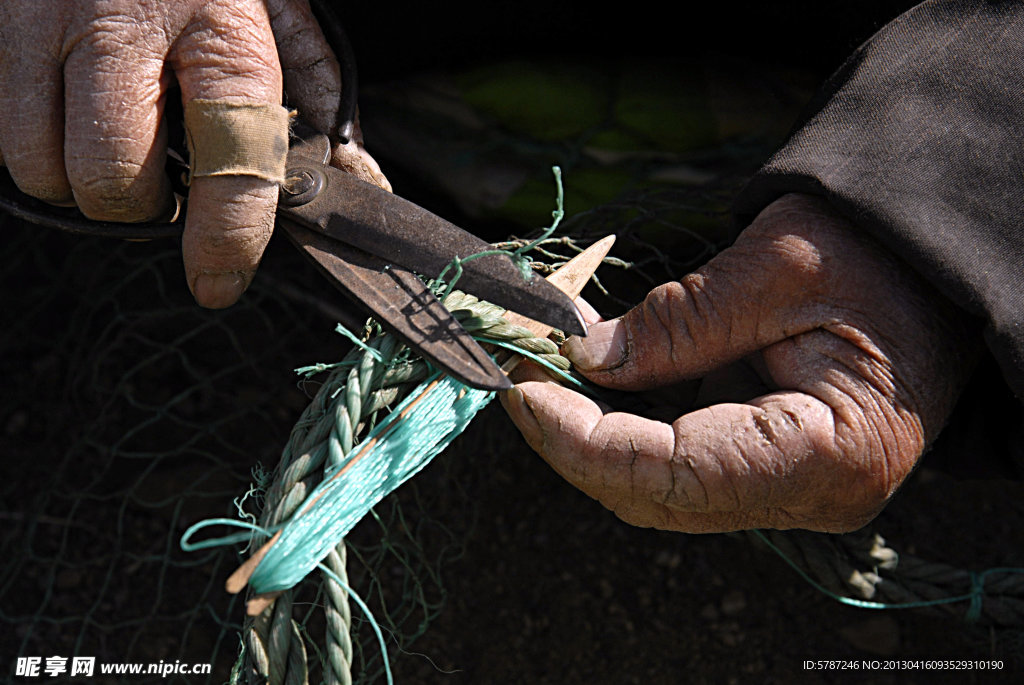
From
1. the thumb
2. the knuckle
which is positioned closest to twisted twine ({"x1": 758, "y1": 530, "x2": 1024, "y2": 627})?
the thumb

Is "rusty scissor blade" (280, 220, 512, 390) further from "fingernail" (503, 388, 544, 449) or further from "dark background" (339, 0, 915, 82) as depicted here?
"dark background" (339, 0, 915, 82)

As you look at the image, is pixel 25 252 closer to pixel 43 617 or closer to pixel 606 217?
pixel 43 617

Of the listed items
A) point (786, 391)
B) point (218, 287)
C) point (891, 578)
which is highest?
point (786, 391)

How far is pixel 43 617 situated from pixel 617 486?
125 centimetres

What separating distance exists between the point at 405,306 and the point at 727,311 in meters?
0.34

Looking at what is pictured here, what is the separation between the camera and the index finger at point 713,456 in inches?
33.4

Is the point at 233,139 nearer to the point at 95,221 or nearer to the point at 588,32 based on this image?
the point at 95,221

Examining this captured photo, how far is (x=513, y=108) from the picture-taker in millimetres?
1551

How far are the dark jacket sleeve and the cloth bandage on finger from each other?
0.54m

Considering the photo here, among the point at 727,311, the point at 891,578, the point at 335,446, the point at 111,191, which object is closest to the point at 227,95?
→ the point at 111,191

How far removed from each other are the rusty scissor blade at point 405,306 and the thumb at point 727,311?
168 millimetres

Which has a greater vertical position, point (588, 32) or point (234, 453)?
point (588, 32)

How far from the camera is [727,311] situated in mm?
904

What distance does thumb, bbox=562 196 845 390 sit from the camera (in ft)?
2.90
